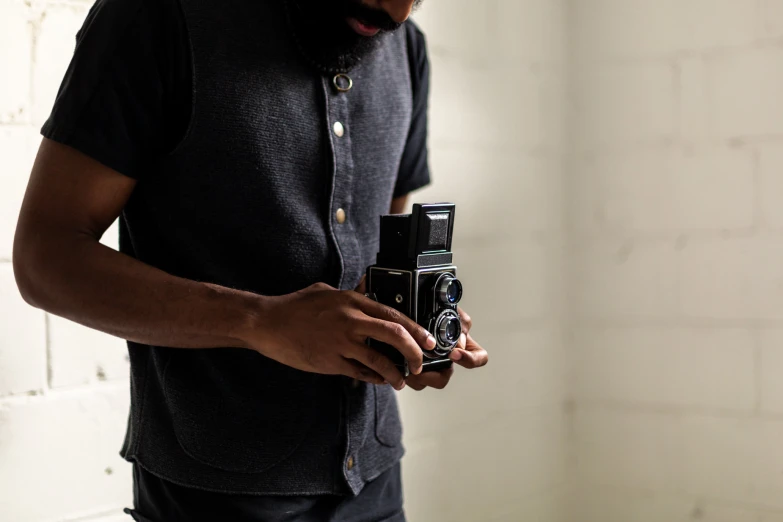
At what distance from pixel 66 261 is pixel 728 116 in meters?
1.64

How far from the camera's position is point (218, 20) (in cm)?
100

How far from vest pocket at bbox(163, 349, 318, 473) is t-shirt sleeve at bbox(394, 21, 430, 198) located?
17.5 inches

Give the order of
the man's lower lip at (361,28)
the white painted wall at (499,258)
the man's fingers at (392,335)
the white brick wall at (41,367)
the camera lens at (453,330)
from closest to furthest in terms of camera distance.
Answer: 1. the man's fingers at (392,335)
2. the camera lens at (453,330)
3. the man's lower lip at (361,28)
4. the white brick wall at (41,367)
5. the white painted wall at (499,258)

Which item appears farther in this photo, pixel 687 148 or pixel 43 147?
pixel 687 148

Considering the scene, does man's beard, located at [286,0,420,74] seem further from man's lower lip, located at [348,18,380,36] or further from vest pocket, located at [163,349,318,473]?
vest pocket, located at [163,349,318,473]

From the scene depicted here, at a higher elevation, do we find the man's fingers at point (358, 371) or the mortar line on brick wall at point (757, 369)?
the man's fingers at point (358, 371)

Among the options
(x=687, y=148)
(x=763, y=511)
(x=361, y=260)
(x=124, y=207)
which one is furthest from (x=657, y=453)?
(x=124, y=207)

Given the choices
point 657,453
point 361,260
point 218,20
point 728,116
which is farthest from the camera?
point 657,453

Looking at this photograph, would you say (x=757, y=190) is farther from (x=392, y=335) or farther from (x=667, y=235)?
(x=392, y=335)

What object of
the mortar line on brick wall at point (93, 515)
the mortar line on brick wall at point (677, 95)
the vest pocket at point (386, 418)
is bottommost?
the mortar line on brick wall at point (93, 515)

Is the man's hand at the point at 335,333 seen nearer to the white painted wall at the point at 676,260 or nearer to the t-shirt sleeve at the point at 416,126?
the t-shirt sleeve at the point at 416,126

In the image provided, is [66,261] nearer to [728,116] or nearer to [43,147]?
[43,147]

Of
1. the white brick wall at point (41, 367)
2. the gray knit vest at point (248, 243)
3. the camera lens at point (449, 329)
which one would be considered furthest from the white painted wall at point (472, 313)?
the camera lens at point (449, 329)

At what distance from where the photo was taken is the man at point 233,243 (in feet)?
2.93
